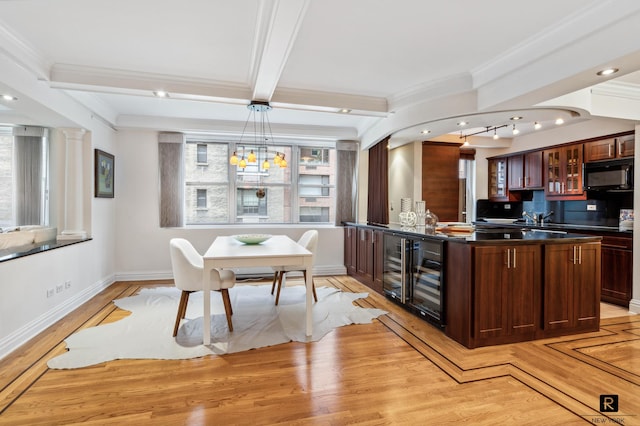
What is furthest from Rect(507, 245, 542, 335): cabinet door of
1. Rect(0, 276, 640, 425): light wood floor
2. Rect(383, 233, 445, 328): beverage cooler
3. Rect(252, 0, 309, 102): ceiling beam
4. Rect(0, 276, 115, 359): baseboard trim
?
Rect(0, 276, 115, 359): baseboard trim

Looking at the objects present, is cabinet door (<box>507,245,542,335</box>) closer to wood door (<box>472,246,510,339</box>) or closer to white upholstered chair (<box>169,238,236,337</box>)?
wood door (<box>472,246,510,339</box>)

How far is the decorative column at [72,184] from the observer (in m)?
4.14

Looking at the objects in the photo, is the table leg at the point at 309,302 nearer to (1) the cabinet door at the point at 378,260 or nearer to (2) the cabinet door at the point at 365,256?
(1) the cabinet door at the point at 378,260

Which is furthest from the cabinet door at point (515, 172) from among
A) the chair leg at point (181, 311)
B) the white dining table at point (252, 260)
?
the chair leg at point (181, 311)

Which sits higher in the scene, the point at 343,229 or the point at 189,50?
the point at 189,50

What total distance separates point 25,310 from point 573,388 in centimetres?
442

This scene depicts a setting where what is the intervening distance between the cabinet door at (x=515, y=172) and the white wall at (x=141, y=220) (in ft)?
18.0

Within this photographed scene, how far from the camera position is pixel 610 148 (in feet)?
15.2

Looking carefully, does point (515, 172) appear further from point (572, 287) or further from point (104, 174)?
point (104, 174)

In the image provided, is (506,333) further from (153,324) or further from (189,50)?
(189,50)

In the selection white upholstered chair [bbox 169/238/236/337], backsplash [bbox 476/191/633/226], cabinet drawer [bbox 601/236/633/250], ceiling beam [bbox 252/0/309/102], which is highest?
ceiling beam [bbox 252/0/309/102]

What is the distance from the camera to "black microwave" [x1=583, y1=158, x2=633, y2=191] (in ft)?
14.4

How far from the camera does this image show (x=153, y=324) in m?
3.36

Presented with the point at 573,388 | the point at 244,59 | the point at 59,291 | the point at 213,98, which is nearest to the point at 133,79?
the point at 213,98
